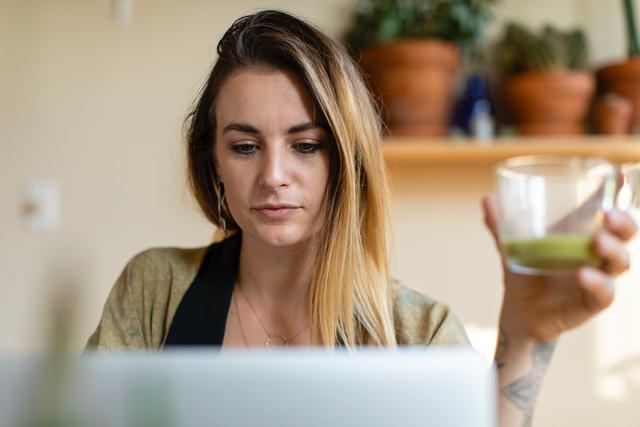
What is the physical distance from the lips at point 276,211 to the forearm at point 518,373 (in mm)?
381

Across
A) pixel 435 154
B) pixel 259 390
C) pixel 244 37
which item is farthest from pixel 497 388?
pixel 435 154

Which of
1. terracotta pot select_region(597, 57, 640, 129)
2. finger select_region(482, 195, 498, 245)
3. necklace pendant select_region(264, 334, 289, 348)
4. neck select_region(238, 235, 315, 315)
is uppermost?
terracotta pot select_region(597, 57, 640, 129)

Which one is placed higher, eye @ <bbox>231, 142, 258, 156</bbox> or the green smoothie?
eye @ <bbox>231, 142, 258, 156</bbox>

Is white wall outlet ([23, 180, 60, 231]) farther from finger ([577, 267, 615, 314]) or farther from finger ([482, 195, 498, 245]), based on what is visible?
finger ([577, 267, 615, 314])

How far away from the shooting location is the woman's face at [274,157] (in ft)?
3.64

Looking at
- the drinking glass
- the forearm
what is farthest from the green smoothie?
the forearm

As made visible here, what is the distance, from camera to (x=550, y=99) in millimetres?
1971

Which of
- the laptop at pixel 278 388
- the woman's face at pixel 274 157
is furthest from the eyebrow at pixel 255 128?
the laptop at pixel 278 388

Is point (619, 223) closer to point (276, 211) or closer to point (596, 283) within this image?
point (596, 283)

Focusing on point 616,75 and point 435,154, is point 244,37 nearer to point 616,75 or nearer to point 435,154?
point 435,154

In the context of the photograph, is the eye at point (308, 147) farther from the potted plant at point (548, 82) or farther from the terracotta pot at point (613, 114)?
the terracotta pot at point (613, 114)

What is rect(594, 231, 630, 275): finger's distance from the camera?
68cm

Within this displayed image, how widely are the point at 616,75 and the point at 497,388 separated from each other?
1.40 meters

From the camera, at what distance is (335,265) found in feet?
3.96
